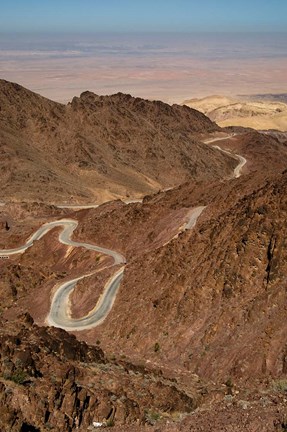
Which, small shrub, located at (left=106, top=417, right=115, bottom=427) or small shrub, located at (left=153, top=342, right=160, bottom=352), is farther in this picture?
small shrub, located at (left=153, top=342, right=160, bottom=352)

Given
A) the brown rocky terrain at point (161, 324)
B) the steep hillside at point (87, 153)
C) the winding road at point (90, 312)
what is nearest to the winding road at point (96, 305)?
the winding road at point (90, 312)

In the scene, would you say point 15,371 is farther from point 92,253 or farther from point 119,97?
point 119,97

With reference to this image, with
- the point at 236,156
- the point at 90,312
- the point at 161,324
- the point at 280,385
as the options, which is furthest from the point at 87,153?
the point at 280,385

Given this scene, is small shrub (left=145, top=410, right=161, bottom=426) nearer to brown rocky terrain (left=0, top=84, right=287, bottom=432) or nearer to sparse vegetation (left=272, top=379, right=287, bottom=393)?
brown rocky terrain (left=0, top=84, right=287, bottom=432)

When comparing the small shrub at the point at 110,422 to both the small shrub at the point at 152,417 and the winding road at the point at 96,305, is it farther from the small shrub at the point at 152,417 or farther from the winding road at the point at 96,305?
the winding road at the point at 96,305

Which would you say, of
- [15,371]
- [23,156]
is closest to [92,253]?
[15,371]

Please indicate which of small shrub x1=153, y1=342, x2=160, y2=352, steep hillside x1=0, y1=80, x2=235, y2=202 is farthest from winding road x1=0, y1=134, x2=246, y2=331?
steep hillside x1=0, y1=80, x2=235, y2=202
